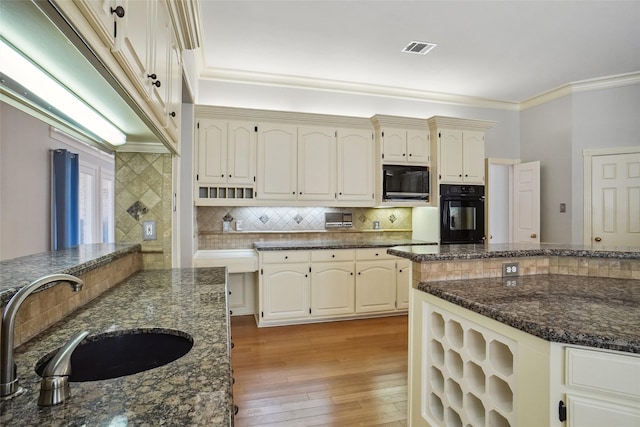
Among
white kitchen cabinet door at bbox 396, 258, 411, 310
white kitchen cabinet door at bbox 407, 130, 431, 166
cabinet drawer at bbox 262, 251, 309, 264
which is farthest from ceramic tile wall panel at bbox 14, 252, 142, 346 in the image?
white kitchen cabinet door at bbox 407, 130, 431, 166

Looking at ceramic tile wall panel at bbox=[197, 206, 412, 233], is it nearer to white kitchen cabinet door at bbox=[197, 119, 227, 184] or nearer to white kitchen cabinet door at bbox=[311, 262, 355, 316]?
white kitchen cabinet door at bbox=[197, 119, 227, 184]

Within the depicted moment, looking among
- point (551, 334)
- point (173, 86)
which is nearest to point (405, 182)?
point (173, 86)

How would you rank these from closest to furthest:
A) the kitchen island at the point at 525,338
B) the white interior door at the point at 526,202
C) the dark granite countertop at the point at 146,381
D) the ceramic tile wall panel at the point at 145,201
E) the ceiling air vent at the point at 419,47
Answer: the dark granite countertop at the point at 146,381 < the kitchen island at the point at 525,338 < the ceramic tile wall panel at the point at 145,201 < the ceiling air vent at the point at 419,47 < the white interior door at the point at 526,202

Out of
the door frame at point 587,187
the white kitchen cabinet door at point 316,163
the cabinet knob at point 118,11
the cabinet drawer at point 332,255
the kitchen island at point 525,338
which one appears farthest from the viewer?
the door frame at point 587,187

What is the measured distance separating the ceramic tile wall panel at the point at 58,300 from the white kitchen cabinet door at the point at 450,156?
11.9ft

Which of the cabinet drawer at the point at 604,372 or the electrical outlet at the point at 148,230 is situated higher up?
the electrical outlet at the point at 148,230

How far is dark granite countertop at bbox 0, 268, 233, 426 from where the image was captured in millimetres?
560

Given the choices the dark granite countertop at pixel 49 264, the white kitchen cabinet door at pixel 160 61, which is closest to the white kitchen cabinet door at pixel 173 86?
the white kitchen cabinet door at pixel 160 61

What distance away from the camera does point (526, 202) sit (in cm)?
453

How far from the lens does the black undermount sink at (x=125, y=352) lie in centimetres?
96

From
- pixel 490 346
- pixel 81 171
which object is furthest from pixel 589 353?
pixel 81 171

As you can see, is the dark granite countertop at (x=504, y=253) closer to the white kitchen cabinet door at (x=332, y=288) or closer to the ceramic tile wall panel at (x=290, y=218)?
the white kitchen cabinet door at (x=332, y=288)

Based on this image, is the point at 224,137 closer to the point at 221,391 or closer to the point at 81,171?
the point at 81,171

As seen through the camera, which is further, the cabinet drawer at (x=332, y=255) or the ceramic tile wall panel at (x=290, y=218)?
the ceramic tile wall panel at (x=290, y=218)
